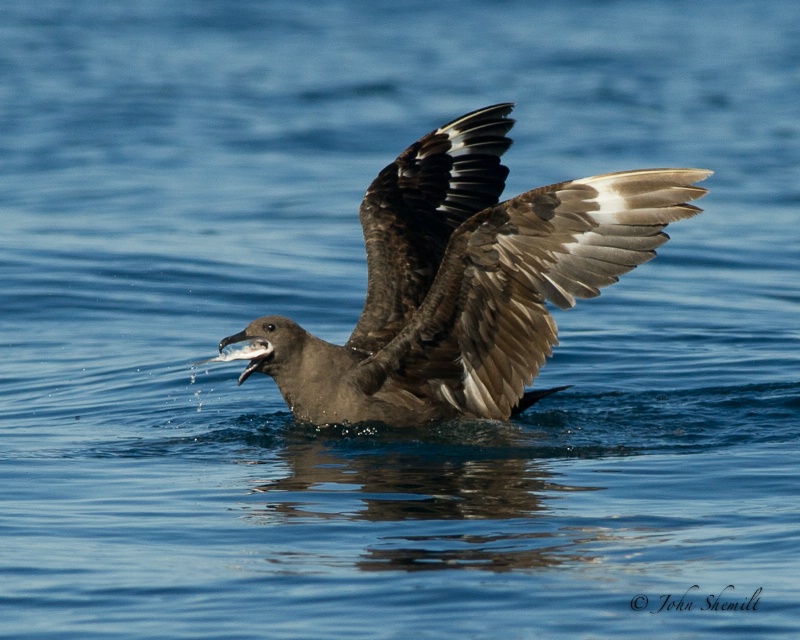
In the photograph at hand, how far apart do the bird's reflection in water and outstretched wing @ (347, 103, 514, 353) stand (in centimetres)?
132

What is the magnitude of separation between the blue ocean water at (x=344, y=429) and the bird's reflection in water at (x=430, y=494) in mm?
24

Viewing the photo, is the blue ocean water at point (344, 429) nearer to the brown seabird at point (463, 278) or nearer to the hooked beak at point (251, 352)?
the brown seabird at point (463, 278)

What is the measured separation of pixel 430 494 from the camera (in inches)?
278

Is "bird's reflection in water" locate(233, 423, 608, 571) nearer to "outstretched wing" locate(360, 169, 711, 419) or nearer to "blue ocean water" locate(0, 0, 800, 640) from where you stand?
"blue ocean water" locate(0, 0, 800, 640)

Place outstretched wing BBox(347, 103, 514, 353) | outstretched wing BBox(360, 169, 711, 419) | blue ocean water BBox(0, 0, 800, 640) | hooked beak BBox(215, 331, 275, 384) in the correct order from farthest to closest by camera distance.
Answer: outstretched wing BBox(347, 103, 514, 353) → hooked beak BBox(215, 331, 275, 384) → outstretched wing BBox(360, 169, 711, 419) → blue ocean water BBox(0, 0, 800, 640)

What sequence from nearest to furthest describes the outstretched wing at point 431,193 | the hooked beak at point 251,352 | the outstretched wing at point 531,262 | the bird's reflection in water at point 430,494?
the bird's reflection in water at point 430,494 → the outstretched wing at point 531,262 → the hooked beak at point 251,352 → the outstretched wing at point 431,193

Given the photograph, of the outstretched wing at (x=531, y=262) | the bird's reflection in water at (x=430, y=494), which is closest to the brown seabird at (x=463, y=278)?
the outstretched wing at (x=531, y=262)

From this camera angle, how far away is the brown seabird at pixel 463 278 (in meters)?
7.52

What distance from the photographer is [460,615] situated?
5.36 meters

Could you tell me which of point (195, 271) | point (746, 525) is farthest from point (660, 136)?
point (746, 525)

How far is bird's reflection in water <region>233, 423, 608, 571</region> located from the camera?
6070 mm

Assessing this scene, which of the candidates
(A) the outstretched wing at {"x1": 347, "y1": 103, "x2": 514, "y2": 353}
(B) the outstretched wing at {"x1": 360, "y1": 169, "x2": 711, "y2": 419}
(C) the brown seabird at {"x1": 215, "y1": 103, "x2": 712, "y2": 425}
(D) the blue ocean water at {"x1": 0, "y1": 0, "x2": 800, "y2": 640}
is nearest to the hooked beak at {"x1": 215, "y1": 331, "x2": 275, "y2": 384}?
(C) the brown seabird at {"x1": 215, "y1": 103, "x2": 712, "y2": 425}

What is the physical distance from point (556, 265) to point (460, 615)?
2776 mm

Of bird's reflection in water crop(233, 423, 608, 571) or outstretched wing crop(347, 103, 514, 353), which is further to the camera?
outstretched wing crop(347, 103, 514, 353)
